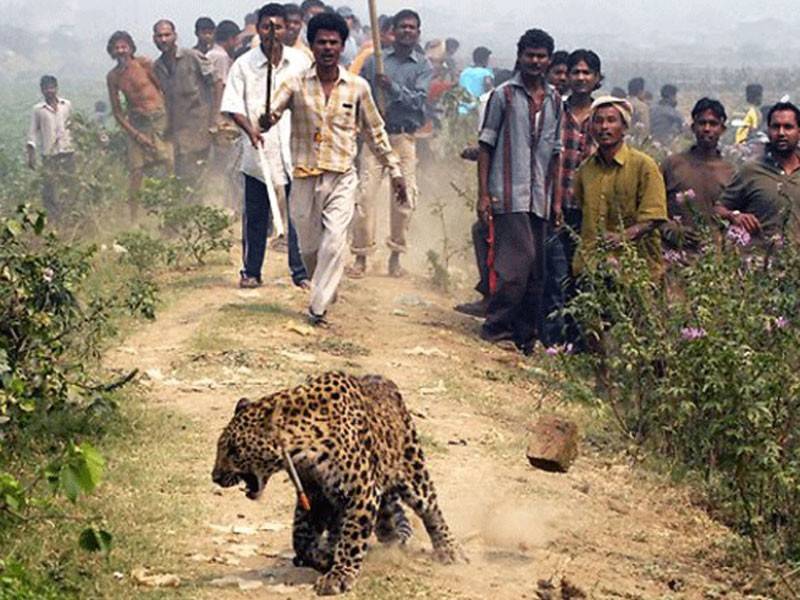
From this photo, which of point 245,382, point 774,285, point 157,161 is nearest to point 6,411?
point 245,382

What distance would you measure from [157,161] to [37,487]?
10.2 metres

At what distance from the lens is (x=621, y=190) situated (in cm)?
945

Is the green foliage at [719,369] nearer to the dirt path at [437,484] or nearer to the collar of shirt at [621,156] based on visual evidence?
the dirt path at [437,484]

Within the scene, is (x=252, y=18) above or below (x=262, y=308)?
above

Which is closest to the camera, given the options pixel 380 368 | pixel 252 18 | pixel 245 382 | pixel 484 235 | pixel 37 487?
pixel 37 487

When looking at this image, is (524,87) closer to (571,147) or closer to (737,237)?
(571,147)

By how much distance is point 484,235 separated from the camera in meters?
11.8

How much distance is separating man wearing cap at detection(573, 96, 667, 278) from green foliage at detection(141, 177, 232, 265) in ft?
15.4

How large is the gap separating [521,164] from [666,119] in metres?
11.0

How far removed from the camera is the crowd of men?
9.34m

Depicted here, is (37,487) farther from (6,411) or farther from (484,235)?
(484,235)

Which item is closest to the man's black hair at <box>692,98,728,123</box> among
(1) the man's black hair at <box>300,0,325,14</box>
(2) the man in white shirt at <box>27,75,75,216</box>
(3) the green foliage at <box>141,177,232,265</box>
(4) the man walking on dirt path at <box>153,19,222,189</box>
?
(3) the green foliage at <box>141,177,232,265</box>

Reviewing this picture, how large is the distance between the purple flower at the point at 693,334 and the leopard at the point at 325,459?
4.90ft

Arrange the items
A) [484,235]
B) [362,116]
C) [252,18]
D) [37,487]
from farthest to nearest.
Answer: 1. [252,18]
2. [484,235]
3. [362,116]
4. [37,487]
